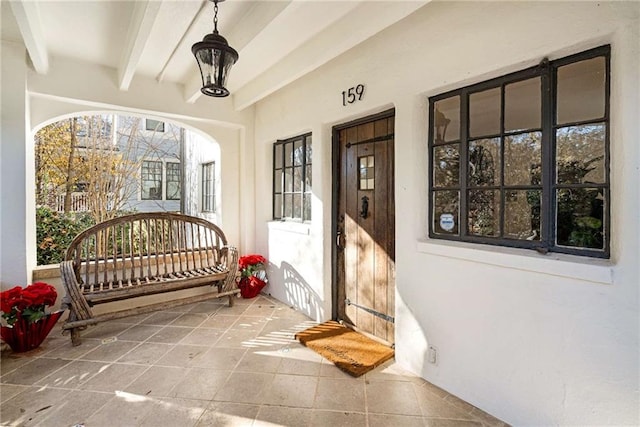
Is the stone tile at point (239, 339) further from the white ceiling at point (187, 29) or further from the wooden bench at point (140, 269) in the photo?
the white ceiling at point (187, 29)

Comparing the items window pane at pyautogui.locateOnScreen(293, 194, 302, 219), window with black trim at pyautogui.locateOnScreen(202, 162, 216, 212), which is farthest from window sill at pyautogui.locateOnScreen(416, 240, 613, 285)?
window with black trim at pyautogui.locateOnScreen(202, 162, 216, 212)

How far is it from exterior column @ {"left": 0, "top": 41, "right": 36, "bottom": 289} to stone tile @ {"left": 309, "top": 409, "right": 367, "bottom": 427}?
305cm

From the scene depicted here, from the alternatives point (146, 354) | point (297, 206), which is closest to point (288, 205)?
point (297, 206)

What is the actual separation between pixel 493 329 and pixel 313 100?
266cm

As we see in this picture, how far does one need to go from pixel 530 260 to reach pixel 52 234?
18.8ft

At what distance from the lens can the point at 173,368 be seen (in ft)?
7.64

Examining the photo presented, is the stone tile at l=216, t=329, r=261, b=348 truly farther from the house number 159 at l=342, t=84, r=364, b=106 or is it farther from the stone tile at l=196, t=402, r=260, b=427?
the house number 159 at l=342, t=84, r=364, b=106

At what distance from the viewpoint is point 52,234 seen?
14.1 ft

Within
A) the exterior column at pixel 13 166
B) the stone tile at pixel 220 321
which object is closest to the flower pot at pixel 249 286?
the stone tile at pixel 220 321

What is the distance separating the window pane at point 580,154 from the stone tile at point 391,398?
1.63 metres

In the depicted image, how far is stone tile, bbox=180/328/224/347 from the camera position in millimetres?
2762

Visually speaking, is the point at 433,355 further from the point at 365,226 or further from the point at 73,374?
the point at 73,374

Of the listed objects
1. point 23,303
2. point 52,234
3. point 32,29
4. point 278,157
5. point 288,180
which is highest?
point 32,29

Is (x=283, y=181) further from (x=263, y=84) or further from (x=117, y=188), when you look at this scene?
(x=117, y=188)
